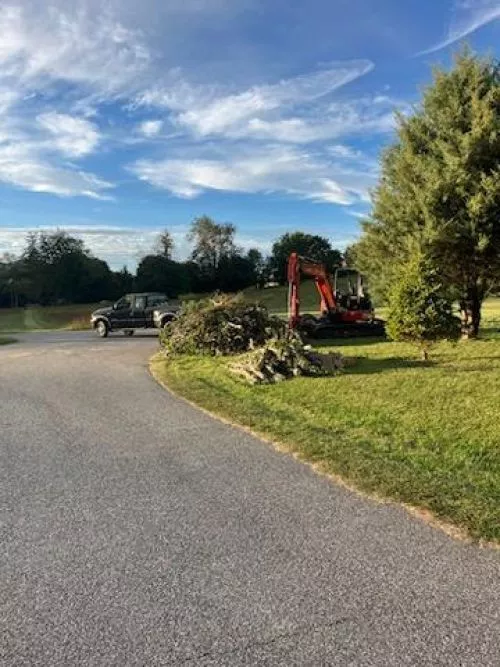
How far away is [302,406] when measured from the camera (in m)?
9.10

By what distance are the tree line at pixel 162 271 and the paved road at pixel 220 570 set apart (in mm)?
86173

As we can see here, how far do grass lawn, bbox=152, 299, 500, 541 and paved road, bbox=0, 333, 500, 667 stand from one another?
17.4 inches

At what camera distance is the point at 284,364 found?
12055 millimetres

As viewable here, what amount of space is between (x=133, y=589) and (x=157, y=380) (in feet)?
29.5

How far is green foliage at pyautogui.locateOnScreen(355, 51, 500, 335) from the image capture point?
15.5 meters

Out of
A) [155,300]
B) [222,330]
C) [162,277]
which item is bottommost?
[222,330]

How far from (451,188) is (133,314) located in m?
14.9

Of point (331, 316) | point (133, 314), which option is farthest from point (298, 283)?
point (133, 314)

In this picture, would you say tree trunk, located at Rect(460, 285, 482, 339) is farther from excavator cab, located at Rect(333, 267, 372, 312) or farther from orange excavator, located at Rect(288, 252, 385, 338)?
excavator cab, located at Rect(333, 267, 372, 312)

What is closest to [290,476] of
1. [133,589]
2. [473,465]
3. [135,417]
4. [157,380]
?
[473,465]

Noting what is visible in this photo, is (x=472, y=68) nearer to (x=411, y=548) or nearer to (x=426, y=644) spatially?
(x=411, y=548)

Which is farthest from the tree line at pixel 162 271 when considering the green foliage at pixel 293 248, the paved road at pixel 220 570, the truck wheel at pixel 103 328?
the paved road at pixel 220 570

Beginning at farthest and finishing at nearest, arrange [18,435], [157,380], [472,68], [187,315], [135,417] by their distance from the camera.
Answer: [187,315], [472,68], [157,380], [135,417], [18,435]

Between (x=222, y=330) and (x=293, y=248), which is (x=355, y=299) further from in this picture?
(x=293, y=248)
